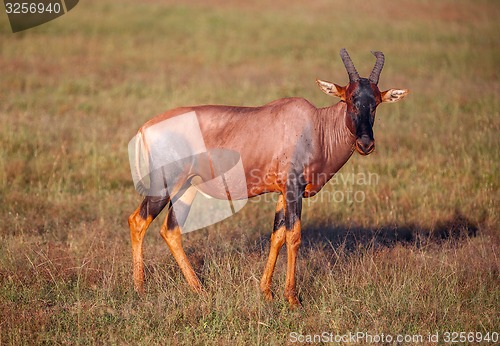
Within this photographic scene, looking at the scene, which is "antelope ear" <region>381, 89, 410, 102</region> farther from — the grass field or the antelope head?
the grass field

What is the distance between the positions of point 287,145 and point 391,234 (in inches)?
118

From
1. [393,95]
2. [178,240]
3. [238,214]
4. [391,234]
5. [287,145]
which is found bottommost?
[391,234]

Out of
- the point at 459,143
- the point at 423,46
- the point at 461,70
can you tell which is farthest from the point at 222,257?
the point at 423,46

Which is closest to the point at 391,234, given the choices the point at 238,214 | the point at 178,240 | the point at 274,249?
the point at 238,214

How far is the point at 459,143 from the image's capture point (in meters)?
13.1

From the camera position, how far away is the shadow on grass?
9.09 metres

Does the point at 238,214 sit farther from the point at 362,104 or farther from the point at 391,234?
the point at 362,104

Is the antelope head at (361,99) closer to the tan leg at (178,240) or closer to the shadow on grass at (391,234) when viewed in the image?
the tan leg at (178,240)

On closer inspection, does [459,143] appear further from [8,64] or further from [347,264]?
[8,64]

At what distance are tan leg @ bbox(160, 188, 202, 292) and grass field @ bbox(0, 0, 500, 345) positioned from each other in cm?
18

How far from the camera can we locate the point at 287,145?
24.2 feet

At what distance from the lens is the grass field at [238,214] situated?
22.0ft

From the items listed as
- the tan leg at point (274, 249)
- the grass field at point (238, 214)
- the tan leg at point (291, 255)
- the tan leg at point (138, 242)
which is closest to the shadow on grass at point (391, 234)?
the grass field at point (238, 214)

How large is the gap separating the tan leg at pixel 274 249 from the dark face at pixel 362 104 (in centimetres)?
114
